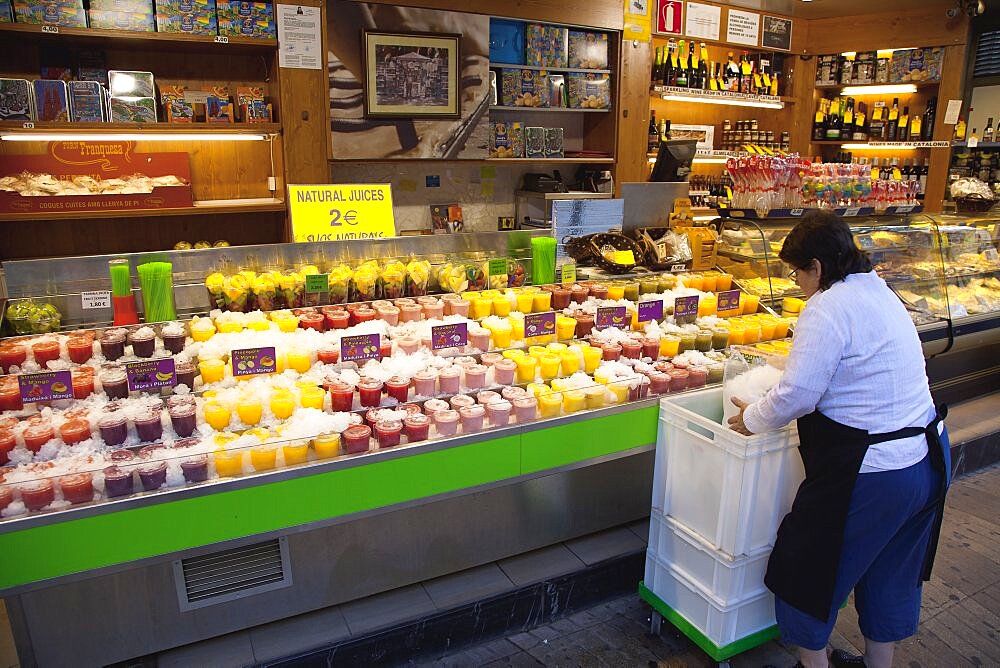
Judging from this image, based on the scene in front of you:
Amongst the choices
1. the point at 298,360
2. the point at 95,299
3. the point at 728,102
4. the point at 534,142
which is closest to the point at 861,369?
the point at 298,360

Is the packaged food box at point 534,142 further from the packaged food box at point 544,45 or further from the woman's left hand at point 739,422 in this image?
the woman's left hand at point 739,422

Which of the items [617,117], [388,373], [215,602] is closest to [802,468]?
[388,373]

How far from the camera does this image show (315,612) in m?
2.71

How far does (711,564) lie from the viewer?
2.60 meters

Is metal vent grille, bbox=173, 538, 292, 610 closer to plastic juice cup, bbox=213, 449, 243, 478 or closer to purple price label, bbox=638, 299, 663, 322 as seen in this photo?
plastic juice cup, bbox=213, 449, 243, 478

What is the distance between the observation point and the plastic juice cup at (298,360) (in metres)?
2.67

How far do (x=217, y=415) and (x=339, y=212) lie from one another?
1776 mm

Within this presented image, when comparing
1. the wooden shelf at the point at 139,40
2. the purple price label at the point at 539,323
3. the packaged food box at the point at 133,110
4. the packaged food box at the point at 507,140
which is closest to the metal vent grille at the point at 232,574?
the purple price label at the point at 539,323

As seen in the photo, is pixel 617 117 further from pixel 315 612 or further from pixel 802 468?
pixel 315 612

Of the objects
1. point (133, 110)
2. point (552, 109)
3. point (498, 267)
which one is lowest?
point (498, 267)

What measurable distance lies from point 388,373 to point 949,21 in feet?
24.6

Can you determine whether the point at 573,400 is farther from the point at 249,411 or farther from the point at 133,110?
the point at 133,110

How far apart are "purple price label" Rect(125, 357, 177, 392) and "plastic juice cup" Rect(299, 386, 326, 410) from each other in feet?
1.52

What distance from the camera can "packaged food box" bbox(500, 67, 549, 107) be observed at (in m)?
6.27
